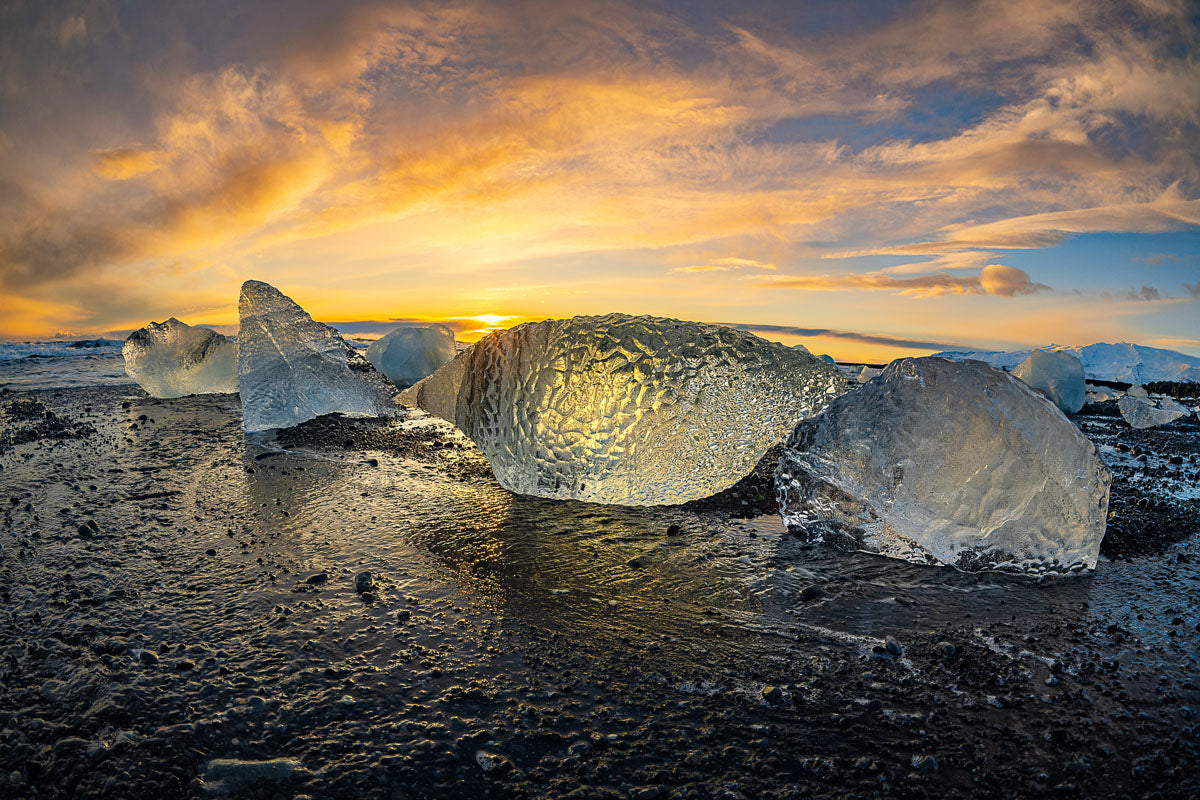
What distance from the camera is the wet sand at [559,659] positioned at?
1.95 meters

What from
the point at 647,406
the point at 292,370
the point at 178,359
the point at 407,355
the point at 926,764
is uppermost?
the point at 407,355

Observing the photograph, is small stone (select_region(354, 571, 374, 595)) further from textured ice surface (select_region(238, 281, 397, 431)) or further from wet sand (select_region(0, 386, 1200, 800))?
textured ice surface (select_region(238, 281, 397, 431))

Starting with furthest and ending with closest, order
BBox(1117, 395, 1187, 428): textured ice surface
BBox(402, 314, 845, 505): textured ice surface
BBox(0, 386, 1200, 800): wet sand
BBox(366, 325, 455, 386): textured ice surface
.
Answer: BBox(366, 325, 455, 386): textured ice surface < BBox(1117, 395, 1187, 428): textured ice surface < BBox(402, 314, 845, 505): textured ice surface < BBox(0, 386, 1200, 800): wet sand

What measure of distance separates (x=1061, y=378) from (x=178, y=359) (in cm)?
1653

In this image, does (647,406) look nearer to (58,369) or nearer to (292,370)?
(292,370)

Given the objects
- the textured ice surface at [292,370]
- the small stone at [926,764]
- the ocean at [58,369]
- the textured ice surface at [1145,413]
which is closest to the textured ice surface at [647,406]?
the small stone at [926,764]

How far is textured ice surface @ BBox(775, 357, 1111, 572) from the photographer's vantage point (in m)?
3.71

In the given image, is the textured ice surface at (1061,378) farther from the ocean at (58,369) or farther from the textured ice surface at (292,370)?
the ocean at (58,369)

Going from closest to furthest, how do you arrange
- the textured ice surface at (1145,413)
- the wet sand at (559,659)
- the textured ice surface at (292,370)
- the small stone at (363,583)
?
the wet sand at (559,659) → the small stone at (363,583) → the textured ice surface at (292,370) → the textured ice surface at (1145,413)

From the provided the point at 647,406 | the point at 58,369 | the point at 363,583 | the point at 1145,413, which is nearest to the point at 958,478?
the point at 647,406

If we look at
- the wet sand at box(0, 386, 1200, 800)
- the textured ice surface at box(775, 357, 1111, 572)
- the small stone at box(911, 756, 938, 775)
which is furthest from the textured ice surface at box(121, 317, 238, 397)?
the small stone at box(911, 756, 938, 775)

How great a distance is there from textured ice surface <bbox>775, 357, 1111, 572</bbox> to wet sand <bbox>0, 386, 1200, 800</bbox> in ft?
0.65

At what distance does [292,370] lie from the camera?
8.22 metres

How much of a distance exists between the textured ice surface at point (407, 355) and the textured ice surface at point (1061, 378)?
40.2 feet
